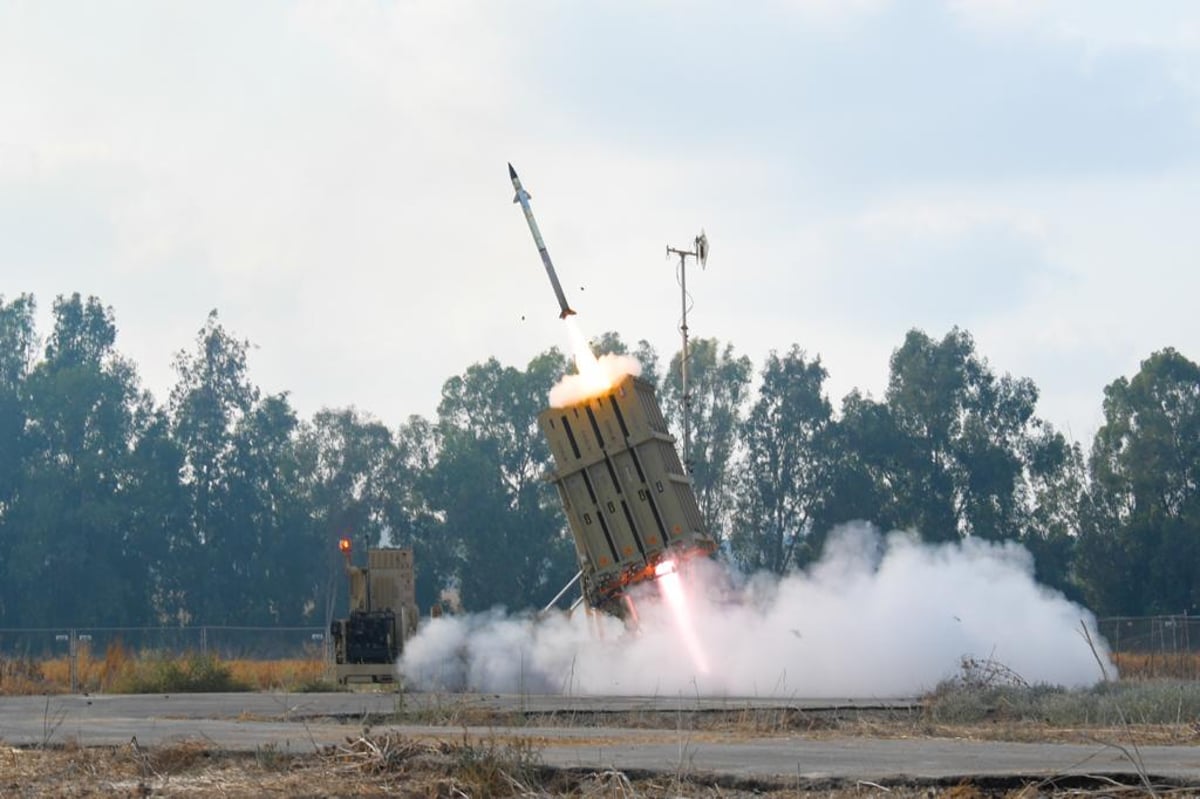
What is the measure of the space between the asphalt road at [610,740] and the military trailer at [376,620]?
8.59 m

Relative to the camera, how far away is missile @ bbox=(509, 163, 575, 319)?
35.9 meters

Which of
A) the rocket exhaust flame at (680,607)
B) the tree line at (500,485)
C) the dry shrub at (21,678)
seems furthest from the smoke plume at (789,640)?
the tree line at (500,485)

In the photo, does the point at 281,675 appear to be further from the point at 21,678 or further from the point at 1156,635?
the point at 1156,635

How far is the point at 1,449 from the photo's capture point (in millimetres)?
79812

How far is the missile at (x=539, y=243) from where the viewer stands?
35.9 m

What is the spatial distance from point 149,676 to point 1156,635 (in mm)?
30756

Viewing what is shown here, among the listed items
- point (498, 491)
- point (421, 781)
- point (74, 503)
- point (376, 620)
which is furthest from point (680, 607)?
point (74, 503)

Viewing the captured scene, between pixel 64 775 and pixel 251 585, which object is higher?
pixel 251 585

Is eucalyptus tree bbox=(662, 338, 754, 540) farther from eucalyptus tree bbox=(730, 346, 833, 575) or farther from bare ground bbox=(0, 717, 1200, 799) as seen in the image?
bare ground bbox=(0, 717, 1200, 799)

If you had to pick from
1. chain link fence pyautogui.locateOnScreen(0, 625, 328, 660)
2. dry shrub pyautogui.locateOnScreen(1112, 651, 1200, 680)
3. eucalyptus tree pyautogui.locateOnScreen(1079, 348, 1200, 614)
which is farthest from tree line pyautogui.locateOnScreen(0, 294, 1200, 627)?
dry shrub pyautogui.locateOnScreen(1112, 651, 1200, 680)

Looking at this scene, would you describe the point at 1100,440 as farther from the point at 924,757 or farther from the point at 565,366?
the point at 924,757

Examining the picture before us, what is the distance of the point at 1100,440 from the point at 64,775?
71.3 m

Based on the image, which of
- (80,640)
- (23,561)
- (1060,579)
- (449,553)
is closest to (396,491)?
(449,553)

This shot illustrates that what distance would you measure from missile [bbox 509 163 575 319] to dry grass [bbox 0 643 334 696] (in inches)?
356
